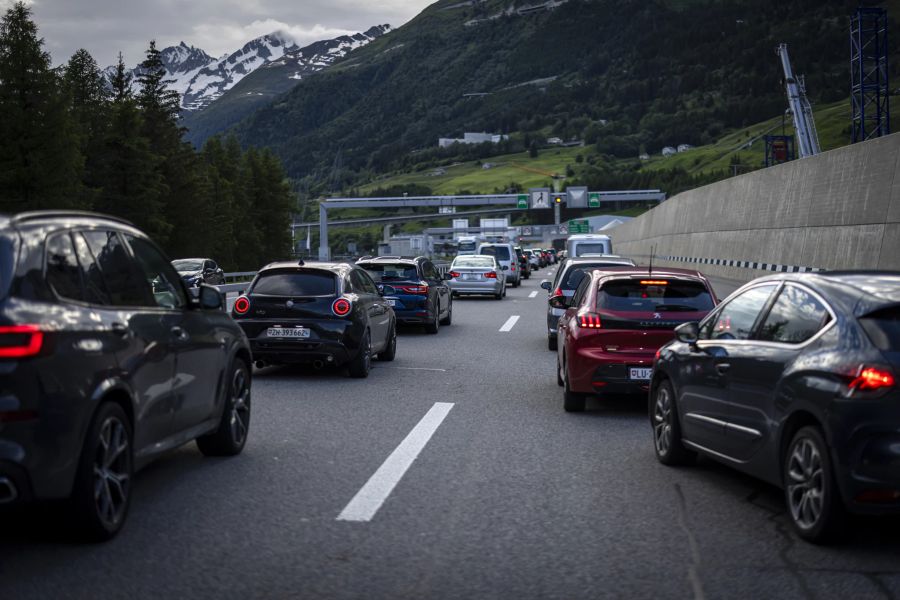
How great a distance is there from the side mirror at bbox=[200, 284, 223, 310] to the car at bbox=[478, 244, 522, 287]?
38949 mm

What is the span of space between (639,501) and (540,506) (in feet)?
2.04

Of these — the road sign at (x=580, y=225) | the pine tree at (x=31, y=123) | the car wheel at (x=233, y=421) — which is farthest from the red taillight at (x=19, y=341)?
the road sign at (x=580, y=225)

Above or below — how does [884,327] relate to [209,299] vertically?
above

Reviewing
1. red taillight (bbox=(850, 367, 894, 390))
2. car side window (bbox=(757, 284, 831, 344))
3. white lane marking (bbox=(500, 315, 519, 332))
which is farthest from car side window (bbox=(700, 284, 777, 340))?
white lane marking (bbox=(500, 315, 519, 332))

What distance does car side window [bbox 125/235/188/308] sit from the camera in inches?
271

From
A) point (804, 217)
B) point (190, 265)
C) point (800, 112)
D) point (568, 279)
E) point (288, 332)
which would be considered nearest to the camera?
point (288, 332)

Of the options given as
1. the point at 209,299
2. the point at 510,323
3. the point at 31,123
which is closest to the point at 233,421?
the point at 209,299

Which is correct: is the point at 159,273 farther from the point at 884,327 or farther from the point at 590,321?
the point at 590,321

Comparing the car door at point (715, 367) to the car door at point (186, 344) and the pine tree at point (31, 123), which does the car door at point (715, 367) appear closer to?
the car door at point (186, 344)

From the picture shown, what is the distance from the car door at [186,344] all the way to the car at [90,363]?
0.04 feet

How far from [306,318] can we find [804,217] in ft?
55.9

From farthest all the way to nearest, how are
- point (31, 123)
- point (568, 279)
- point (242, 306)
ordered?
point (31, 123)
point (568, 279)
point (242, 306)

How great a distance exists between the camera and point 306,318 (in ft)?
44.8

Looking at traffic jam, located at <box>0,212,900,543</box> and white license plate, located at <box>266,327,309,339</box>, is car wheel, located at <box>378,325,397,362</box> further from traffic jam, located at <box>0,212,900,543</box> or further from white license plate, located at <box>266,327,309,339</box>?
traffic jam, located at <box>0,212,900,543</box>
